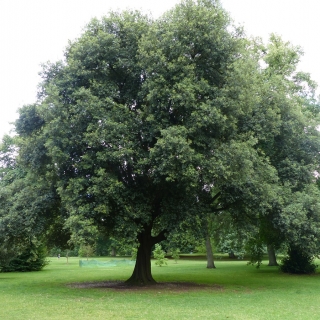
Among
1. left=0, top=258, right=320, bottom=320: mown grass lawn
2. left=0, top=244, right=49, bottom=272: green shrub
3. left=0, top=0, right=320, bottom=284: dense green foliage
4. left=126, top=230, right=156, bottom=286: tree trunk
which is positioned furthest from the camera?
left=0, top=244, right=49, bottom=272: green shrub

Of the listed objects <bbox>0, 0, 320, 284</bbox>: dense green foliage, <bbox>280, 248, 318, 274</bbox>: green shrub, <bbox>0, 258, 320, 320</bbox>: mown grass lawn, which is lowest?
<bbox>0, 258, 320, 320</bbox>: mown grass lawn

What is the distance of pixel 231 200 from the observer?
20.5 meters

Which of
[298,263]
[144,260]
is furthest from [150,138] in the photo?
[298,263]

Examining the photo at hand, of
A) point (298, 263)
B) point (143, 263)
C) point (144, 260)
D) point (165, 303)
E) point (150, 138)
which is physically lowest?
point (165, 303)

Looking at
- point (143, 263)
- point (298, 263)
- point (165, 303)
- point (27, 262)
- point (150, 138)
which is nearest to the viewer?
point (165, 303)

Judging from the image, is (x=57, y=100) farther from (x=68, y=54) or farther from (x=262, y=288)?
(x=262, y=288)

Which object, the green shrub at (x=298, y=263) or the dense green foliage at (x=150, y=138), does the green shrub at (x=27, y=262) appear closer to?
the dense green foliage at (x=150, y=138)

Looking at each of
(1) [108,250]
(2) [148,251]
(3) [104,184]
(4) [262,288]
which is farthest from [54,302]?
(1) [108,250]

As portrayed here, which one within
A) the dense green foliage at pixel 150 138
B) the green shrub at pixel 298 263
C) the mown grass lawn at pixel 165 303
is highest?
the dense green foliage at pixel 150 138

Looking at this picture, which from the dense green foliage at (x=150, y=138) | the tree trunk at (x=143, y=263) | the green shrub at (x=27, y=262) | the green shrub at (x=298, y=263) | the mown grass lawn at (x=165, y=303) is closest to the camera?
the mown grass lawn at (x=165, y=303)

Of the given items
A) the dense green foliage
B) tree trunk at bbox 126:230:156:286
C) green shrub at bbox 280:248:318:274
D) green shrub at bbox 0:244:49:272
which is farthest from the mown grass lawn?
green shrub at bbox 0:244:49:272

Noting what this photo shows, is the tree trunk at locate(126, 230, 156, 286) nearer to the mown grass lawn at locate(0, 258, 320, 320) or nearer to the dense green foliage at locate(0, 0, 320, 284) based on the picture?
the dense green foliage at locate(0, 0, 320, 284)

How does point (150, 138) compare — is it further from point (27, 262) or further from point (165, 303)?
point (27, 262)

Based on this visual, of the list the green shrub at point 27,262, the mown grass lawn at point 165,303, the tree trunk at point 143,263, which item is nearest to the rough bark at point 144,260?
the tree trunk at point 143,263
